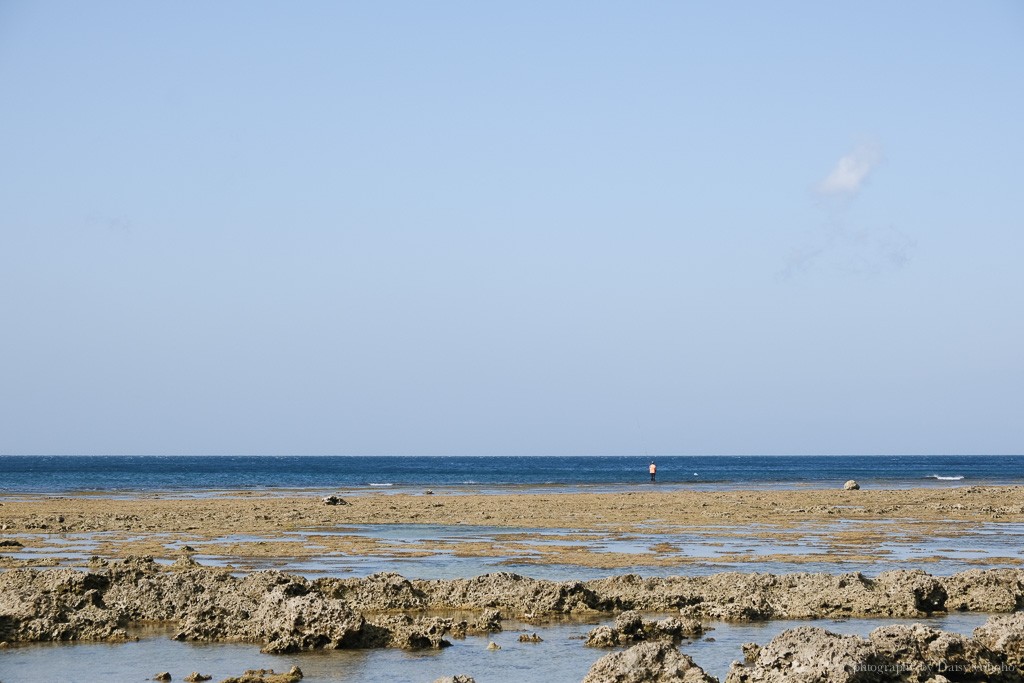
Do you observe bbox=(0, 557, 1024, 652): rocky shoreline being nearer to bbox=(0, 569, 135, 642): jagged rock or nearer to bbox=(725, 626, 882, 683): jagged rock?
bbox=(0, 569, 135, 642): jagged rock

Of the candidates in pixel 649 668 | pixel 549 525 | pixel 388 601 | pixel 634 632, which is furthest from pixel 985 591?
pixel 549 525

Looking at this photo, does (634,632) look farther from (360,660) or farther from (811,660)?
(811,660)

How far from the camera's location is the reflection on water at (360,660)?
12.5 meters

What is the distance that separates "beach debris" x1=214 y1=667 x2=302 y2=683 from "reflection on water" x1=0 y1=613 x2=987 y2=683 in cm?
16

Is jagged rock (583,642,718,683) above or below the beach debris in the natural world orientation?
above

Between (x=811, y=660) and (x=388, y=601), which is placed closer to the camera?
(x=811, y=660)

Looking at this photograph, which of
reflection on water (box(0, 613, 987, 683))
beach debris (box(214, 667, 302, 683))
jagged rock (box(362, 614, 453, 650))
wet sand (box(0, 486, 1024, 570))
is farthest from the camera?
wet sand (box(0, 486, 1024, 570))

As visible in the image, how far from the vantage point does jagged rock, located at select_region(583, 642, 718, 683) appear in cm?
1117

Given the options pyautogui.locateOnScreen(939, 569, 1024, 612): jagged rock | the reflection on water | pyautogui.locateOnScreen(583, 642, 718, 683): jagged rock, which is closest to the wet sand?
pyautogui.locateOnScreen(939, 569, 1024, 612): jagged rock

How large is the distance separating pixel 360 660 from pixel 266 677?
4.41 feet

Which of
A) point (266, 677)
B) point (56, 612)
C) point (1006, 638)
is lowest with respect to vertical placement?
point (266, 677)

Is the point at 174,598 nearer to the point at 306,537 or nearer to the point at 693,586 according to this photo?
the point at 693,586

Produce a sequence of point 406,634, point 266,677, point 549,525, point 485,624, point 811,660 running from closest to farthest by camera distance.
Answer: point 811,660 → point 266,677 → point 406,634 → point 485,624 → point 549,525

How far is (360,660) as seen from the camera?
13273 mm
